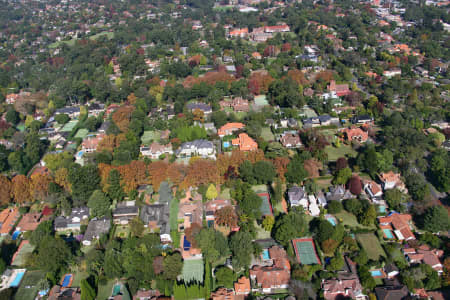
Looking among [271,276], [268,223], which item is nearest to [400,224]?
[268,223]

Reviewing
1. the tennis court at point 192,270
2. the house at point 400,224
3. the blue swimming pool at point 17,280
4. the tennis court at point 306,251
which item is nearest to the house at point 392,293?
the tennis court at point 306,251

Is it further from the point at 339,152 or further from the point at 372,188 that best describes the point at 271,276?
the point at 339,152

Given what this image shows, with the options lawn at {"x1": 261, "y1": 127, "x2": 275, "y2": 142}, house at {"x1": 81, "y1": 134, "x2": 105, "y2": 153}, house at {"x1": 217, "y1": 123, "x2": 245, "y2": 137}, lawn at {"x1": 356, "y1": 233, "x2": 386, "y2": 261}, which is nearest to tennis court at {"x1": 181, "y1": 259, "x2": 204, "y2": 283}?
lawn at {"x1": 356, "y1": 233, "x2": 386, "y2": 261}

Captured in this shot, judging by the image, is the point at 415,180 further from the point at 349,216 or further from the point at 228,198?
the point at 228,198

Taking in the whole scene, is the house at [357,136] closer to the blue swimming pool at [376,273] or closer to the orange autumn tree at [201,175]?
the orange autumn tree at [201,175]

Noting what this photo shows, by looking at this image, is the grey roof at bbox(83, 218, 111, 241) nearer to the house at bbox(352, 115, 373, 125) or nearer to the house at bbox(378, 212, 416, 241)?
the house at bbox(378, 212, 416, 241)

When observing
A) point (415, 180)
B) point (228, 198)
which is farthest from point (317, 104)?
point (228, 198)
